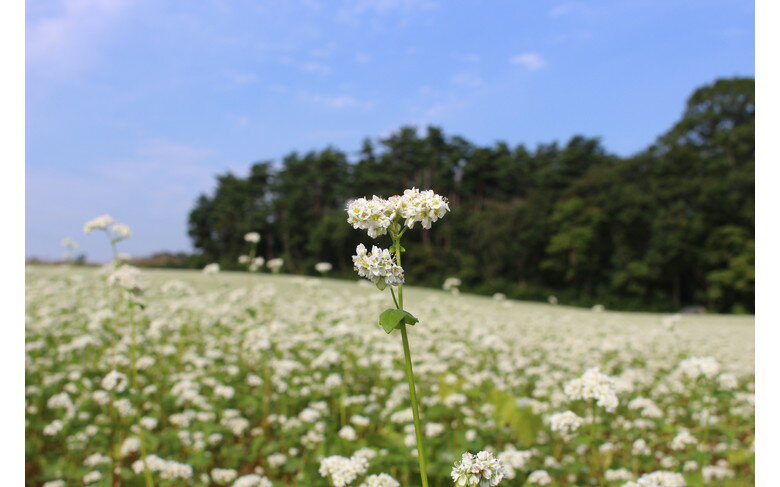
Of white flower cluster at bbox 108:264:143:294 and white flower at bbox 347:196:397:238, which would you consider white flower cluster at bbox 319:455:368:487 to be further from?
white flower cluster at bbox 108:264:143:294

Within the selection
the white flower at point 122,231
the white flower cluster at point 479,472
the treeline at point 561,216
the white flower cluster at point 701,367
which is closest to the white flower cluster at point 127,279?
the white flower at point 122,231

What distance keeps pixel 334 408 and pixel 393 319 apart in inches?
148

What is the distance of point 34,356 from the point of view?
6453 millimetres

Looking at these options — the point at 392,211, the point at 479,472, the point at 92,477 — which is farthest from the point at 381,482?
the point at 92,477

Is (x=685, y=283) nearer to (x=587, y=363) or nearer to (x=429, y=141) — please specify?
(x=429, y=141)

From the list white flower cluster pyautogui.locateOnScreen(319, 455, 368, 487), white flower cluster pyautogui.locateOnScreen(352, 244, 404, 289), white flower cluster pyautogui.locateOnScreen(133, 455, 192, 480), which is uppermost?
white flower cluster pyautogui.locateOnScreen(352, 244, 404, 289)

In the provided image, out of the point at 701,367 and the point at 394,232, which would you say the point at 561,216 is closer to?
the point at 701,367

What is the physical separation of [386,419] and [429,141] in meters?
50.6

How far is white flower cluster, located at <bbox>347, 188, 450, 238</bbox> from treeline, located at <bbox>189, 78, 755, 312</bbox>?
90.0ft

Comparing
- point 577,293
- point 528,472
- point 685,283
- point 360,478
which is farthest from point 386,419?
point 685,283

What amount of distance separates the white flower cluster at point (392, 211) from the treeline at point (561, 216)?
2744 centimetres

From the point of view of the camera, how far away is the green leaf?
5.15 ft

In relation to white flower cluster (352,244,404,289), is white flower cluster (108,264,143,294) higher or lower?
lower

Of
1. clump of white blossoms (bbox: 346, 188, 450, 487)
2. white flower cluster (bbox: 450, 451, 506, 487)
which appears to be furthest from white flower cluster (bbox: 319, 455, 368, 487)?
white flower cluster (bbox: 450, 451, 506, 487)
